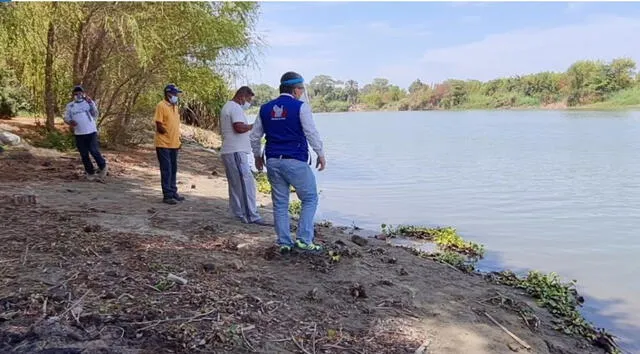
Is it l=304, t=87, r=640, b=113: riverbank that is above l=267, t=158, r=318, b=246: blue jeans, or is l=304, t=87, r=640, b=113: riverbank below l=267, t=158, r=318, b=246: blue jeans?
below

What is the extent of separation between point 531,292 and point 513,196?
7582mm

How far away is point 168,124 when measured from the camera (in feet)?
25.9

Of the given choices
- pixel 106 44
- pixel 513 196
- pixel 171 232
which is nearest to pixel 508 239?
pixel 513 196

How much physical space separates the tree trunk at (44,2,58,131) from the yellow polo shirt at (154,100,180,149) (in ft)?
18.3

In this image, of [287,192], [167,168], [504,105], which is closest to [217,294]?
[287,192]

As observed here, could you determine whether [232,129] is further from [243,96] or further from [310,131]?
[310,131]

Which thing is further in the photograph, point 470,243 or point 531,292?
point 470,243

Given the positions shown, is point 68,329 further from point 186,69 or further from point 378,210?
point 186,69

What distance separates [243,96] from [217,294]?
10.1 feet

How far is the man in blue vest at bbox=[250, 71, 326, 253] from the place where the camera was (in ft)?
17.6

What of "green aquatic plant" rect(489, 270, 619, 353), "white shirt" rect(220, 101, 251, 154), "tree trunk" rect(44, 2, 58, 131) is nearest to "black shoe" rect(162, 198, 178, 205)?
"white shirt" rect(220, 101, 251, 154)

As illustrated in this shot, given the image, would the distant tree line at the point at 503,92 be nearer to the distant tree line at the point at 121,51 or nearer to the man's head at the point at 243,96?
the distant tree line at the point at 121,51

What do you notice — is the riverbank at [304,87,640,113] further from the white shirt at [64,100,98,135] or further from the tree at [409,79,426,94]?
the white shirt at [64,100,98,135]

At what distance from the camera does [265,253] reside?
18.2 feet
